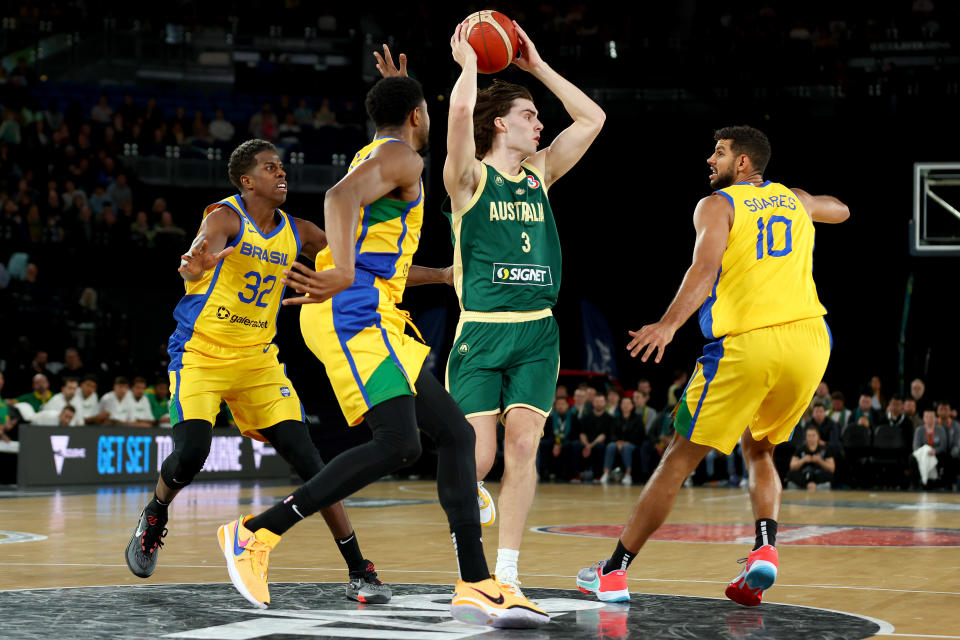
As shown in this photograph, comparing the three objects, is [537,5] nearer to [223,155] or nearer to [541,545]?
[223,155]

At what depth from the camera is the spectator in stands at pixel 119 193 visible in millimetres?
20203

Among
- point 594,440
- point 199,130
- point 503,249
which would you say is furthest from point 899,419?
point 199,130

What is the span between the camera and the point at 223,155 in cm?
2133

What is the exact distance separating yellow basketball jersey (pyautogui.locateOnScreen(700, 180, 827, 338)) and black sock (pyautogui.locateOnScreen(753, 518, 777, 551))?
86 cm

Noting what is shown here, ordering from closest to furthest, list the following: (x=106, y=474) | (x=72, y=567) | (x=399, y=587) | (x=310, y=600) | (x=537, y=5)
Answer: (x=310, y=600) → (x=399, y=587) → (x=72, y=567) → (x=106, y=474) → (x=537, y=5)

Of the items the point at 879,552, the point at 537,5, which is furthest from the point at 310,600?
the point at 537,5

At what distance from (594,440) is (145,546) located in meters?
12.1

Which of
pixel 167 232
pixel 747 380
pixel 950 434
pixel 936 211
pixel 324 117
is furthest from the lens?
pixel 324 117

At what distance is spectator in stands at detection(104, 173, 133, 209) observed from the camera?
20203mm

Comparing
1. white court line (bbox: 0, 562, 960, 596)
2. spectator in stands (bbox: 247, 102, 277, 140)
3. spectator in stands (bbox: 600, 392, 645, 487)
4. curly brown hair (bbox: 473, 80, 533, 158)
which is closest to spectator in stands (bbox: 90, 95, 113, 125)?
spectator in stands (bbox: 247, 102, 277, 140)

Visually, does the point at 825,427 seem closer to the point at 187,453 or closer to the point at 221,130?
the point at 221,130

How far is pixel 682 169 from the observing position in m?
19.5

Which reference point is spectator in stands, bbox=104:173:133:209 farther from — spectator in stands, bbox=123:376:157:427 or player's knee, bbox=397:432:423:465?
player's knee, bbox=397:432:423:465

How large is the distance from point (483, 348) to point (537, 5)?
18.9 metres
